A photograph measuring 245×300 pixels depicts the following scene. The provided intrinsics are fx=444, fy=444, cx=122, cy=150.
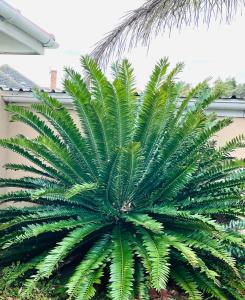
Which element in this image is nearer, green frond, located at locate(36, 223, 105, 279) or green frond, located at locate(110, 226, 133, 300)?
green frond, located at locate(110, 226, 133, 300)

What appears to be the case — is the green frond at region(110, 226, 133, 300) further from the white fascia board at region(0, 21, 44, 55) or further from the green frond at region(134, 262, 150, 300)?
the white fascia board at region(0, 21, 44, 55)

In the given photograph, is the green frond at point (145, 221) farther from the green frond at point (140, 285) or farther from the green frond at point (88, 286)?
the green frond at point (88, 286)

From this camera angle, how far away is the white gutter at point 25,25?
241 inches

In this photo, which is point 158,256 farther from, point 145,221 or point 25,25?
point 25,25

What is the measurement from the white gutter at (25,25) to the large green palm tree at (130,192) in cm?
141

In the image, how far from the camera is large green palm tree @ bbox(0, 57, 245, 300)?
4637mm

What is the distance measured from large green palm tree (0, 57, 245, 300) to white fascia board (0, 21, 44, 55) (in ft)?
5.51

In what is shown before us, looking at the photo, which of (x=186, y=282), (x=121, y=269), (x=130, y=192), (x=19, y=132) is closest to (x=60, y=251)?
(x=121, y=269)

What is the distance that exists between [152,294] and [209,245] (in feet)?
2.97

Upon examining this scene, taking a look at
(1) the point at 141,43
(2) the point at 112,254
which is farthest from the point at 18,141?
(1) the point at 141,43

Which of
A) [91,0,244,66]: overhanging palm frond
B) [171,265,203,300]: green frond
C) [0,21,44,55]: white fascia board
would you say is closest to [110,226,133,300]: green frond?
[171,265,203,300]: green frond

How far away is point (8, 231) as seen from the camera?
5.36 m

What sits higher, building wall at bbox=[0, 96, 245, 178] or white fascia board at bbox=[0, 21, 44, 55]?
white fascia board at bbox=[0, 21, 44, 55]

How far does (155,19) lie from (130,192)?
3887 mm
